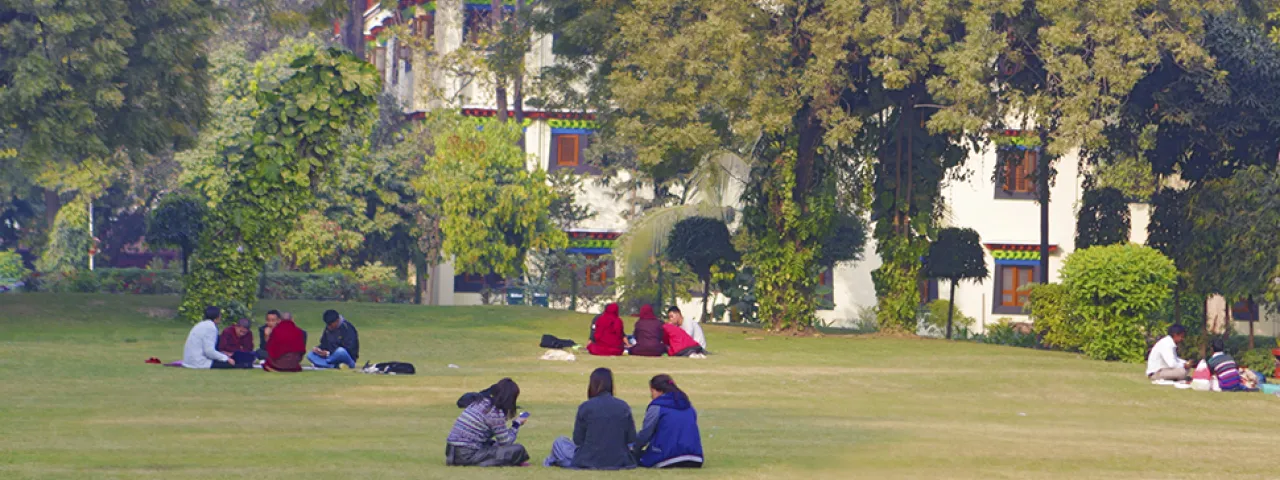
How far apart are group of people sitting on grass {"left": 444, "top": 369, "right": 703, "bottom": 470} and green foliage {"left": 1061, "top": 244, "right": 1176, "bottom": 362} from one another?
58.1 ft

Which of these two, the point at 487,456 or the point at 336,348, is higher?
the point at 336,348

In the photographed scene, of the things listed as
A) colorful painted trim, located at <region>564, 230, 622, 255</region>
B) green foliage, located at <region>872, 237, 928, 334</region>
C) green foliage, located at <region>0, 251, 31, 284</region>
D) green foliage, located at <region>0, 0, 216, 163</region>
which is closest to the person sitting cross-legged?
green foliage, located at <region>872, 237, 928, 334</region>

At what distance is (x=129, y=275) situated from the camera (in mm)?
46969

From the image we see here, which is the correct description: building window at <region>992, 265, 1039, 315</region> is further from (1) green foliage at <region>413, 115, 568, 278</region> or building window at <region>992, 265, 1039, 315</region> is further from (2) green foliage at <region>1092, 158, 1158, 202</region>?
(1) green foliage at <region>413, 115, 568, 278</region>

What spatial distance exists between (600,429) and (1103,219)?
2383 centimetres

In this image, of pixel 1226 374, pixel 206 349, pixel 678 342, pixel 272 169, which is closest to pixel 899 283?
pixel 678 342

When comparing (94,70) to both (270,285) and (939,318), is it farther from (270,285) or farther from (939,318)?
(939,318)

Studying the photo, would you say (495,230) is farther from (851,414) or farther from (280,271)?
(851,414)

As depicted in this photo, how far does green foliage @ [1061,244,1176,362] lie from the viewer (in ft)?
98.3

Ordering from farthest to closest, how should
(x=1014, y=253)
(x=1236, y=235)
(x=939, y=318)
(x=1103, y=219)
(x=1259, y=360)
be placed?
(x=1014, y=253), (x=939, y=318), (x=1103, y=219), (x=1236, y=235), (x=1259, y=360)

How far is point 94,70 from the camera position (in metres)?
33.3

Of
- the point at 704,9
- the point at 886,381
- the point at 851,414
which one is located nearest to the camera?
the point at 851,414

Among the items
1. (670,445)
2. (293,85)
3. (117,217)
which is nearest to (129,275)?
(293,85)

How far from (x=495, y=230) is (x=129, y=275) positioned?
1126 cm
